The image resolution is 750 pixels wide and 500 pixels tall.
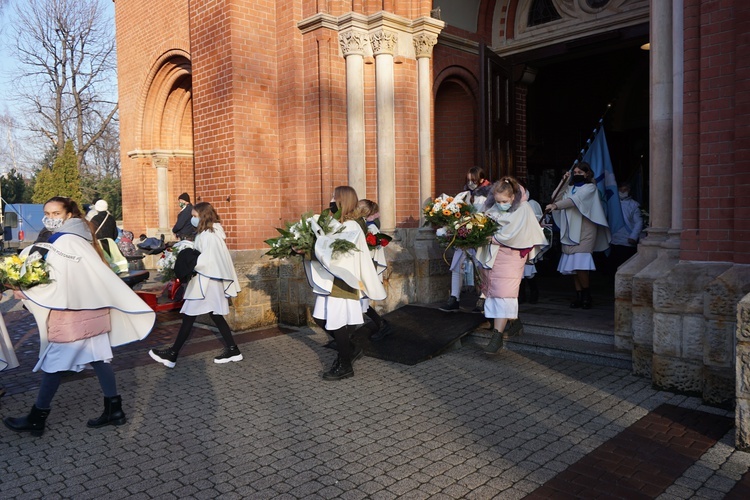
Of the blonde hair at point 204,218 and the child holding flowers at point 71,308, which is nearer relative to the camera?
the child holding flowers at point 71,308

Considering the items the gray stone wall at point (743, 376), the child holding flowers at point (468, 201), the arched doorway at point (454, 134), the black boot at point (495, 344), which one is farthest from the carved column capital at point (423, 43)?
the gray stone wall at point (743, 376)

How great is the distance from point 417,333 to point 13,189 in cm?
4074

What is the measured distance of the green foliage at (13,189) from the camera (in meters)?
39.0

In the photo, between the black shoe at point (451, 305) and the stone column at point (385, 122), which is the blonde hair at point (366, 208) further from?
the black shoe at point (451, 305)

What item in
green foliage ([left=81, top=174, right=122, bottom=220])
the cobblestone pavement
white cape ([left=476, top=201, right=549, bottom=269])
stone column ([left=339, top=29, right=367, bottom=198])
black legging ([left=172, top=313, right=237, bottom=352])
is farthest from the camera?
green foliage ([left=81, top=174, right=122, bottom=220])

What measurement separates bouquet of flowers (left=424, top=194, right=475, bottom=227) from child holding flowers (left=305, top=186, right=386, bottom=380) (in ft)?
4.27

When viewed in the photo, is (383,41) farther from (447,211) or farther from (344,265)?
(344,265)

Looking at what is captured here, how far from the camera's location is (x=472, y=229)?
6.55 meters

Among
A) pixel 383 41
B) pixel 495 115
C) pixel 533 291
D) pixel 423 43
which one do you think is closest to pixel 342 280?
pixel 533 291

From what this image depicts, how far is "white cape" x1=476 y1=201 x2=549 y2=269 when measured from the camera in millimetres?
6402

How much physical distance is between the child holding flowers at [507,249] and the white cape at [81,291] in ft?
11.5

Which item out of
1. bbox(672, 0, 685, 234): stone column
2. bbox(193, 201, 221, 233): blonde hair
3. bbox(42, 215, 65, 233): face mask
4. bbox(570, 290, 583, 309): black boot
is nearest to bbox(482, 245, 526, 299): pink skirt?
bbox(672, 0, 685, 234): stone column

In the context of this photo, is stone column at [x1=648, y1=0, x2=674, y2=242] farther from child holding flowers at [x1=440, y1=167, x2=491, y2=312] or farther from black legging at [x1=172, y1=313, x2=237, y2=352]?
black legging at [x1=172, y1=313, x2=237, y2=352]

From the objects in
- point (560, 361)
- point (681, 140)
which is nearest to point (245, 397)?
point (560, 361)
